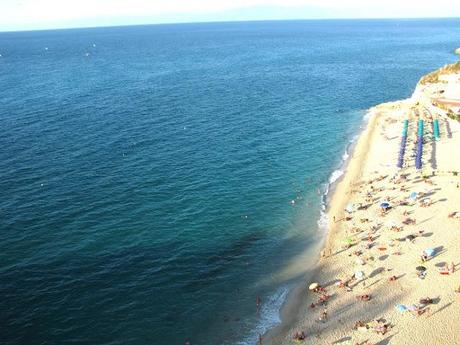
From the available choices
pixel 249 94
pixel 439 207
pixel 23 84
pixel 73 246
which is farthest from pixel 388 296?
pixel 23 84

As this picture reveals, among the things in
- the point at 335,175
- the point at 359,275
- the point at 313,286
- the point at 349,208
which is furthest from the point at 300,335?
the point at 335,175

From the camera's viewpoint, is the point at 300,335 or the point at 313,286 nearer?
the point at 300,335

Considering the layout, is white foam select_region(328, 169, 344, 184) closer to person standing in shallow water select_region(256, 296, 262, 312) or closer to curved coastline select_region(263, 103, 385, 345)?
curved coastline select_region(263, 103, 385, 345)

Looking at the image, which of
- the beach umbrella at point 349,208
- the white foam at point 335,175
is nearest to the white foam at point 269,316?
the beach umbrella at point 349,208

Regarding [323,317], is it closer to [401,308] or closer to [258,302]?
[258,302]

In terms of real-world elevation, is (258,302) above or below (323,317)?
below

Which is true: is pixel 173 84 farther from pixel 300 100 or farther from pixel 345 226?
pixel 345 226
